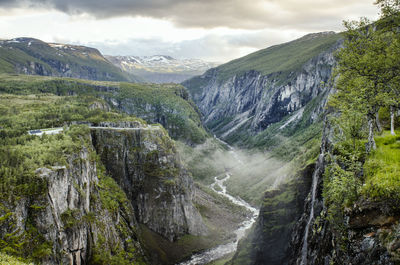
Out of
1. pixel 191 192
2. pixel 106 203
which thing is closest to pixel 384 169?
pixel 106 203

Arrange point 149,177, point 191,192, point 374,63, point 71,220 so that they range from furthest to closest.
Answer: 1. point 191,192
2. point 149,177
3. point 71,220
4. point 374,63

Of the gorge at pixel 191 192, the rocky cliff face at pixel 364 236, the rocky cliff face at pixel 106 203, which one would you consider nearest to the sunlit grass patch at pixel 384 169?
the gorge at pixel 191 192

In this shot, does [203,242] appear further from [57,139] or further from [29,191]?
[29,191]

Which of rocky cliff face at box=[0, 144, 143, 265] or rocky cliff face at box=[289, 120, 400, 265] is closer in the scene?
rocky cliff face at box=[289, 120, 400, 265]

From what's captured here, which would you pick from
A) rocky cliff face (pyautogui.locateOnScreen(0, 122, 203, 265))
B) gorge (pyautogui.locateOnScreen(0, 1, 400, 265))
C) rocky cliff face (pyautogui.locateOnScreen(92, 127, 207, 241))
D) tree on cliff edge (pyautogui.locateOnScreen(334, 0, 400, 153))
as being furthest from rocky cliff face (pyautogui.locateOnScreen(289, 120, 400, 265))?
rocky cliff face (pyautogui.locateOnScreen(92, 127, 207, 241))

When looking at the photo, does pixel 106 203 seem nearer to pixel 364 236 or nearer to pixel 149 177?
pixel 149 177

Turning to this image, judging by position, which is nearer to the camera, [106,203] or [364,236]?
[364,236]

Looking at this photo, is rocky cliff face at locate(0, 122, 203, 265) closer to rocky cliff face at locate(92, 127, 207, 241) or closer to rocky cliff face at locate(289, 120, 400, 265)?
rocky cliff face at locate(92, 127, 207, 241)

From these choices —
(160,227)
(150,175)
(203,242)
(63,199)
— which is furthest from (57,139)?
(203,242)

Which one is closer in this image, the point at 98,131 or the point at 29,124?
the point at 29,124
